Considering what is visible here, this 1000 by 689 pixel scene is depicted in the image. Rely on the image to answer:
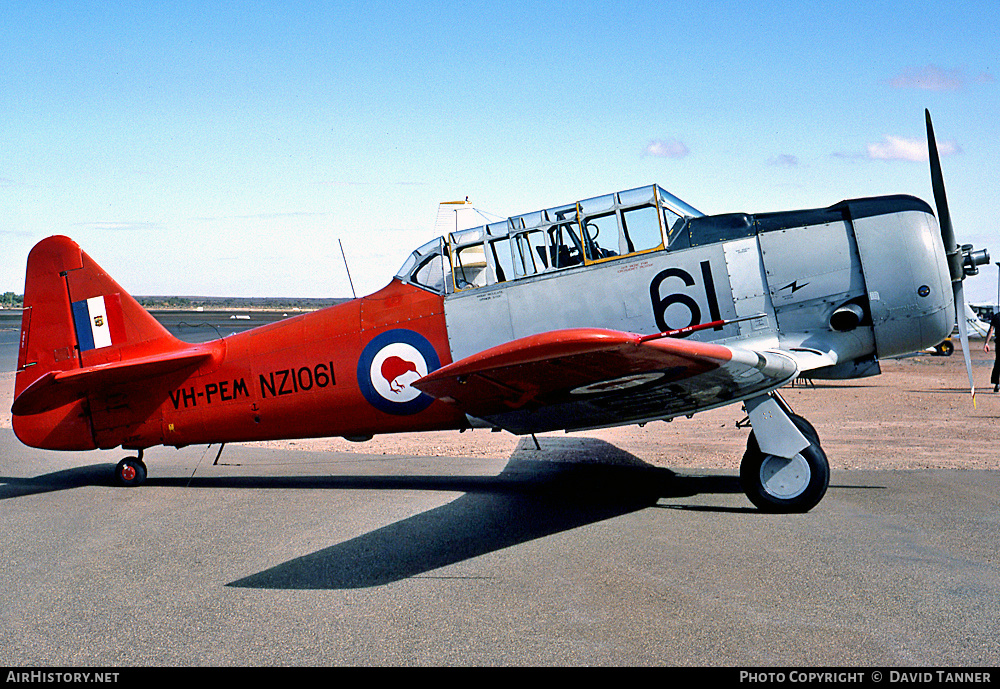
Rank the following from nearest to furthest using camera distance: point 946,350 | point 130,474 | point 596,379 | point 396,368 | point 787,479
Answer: point 596,379
point 787,479
point 396,368
point 130,474
point 946,350

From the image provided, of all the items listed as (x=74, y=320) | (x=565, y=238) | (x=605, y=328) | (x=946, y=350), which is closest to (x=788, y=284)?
(x=605, y=328)

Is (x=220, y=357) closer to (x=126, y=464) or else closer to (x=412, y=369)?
(x=126, y=464)

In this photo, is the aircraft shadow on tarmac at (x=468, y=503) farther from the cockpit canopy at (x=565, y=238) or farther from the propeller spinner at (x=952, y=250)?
the propeller spinner at (x=952, y=250)

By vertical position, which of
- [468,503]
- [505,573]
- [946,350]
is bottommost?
[946,350]

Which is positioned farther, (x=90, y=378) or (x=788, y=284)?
(x=90, y=378)

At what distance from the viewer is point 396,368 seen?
23.7ft

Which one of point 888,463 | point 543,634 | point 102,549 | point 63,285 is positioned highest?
point 63,285

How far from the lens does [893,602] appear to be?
4.13 metres

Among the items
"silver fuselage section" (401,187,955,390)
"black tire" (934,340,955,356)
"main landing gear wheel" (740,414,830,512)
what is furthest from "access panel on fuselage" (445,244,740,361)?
"black tire" (934,340,955,356)

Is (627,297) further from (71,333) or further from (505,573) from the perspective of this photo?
(71,333)

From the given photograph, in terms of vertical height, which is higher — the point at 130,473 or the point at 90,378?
the point at 90,378

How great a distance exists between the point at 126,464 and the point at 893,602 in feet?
25.0

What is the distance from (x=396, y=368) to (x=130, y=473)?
3.51m
